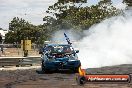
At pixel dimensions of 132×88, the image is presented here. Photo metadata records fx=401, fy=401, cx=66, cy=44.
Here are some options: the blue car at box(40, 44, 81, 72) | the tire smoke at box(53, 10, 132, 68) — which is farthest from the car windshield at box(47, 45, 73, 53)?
the tire smoke at box(53, 10, 132, 68)

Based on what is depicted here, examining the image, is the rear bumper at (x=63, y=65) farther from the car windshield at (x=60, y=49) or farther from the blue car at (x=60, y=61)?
the car windshield at (x=60, y=49)

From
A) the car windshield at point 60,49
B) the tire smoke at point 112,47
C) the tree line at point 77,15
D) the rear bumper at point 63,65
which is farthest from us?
the tree line at point 77,15

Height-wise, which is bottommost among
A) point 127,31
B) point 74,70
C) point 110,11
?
point 74,70

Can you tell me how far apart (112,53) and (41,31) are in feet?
218

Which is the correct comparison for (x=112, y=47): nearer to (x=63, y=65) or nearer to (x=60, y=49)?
(x=60, y=49)

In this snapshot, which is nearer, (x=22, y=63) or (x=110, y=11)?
(x=22, y=63)

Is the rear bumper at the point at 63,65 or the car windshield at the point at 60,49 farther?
the car windshield at the point at 60,49

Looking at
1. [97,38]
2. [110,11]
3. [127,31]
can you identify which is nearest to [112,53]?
[127,31]

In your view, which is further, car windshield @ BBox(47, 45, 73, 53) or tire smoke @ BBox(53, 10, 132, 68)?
tire smoke @ BBox(53, 10, 132, 68)

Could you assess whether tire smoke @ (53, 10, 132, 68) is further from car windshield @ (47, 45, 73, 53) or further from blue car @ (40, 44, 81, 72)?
blue car @ (40, 44, 81, 72)

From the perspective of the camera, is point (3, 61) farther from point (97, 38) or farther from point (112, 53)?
point (97, 38)

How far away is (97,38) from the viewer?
38.5m

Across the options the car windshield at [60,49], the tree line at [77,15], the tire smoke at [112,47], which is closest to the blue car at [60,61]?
the car windshield at [60,49]

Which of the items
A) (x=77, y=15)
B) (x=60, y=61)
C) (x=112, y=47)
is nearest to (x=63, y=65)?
(x=60, y=61)
